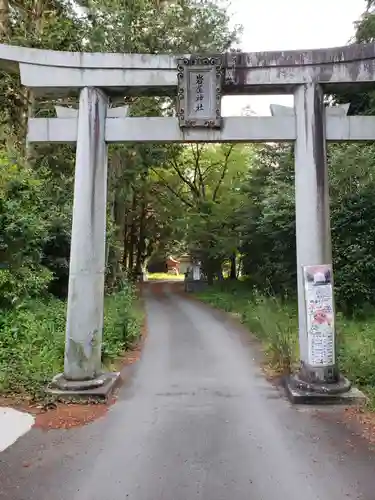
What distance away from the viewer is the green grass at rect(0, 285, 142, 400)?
21.0 feet

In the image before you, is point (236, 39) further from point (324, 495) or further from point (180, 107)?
point (324, 495)

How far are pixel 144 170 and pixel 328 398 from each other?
14.7m

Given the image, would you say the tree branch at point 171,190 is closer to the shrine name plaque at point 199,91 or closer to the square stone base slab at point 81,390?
the shrine name plaque at point 199,91

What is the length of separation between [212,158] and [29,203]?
1504 cm

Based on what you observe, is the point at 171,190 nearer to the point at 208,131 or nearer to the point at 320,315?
the point at 208,131

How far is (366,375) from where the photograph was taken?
6.75 m

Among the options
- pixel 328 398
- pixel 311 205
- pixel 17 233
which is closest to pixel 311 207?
pixel 311 205

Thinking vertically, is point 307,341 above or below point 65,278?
below

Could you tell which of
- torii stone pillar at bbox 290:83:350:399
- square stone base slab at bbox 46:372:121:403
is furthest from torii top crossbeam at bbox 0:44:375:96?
square stone base slab at bbox 46:372:121:403

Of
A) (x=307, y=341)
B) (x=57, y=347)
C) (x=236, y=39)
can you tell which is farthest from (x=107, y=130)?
(x=236, y=39)

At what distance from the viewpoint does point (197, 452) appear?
4.58 meters

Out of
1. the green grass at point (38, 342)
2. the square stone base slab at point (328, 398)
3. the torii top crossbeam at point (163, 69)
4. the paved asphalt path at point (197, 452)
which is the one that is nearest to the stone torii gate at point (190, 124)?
the torii top crossbeam at point (163, 69)

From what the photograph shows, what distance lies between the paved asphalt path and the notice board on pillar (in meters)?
0.81

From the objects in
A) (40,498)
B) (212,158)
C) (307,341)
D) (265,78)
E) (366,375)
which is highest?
(212,158)
